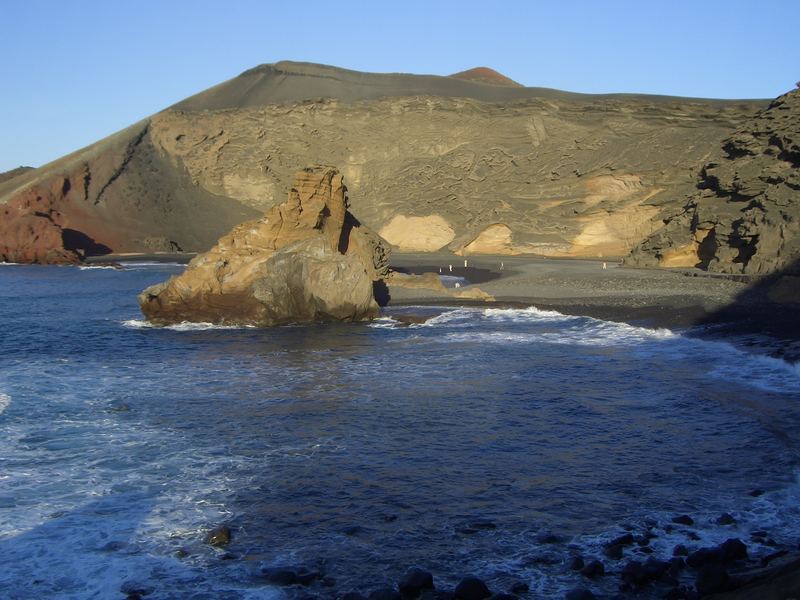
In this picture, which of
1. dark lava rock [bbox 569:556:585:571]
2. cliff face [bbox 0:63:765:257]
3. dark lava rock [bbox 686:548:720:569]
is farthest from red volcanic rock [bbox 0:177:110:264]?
dark lava rock [bbox 686:548:720:569]

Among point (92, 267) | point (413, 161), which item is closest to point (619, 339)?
point (413, 161)

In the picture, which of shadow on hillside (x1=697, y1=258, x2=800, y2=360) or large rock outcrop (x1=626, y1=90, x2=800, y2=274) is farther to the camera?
large rock outcrop (x1=626, y1=90, x2=800, y2=274)

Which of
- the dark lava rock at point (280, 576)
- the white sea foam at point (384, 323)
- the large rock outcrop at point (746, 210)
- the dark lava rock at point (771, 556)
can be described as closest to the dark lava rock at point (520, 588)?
the dark lava rock at point (280, 576)

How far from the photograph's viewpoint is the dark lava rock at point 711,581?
270 inches

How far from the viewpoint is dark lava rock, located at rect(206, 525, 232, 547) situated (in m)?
8.43

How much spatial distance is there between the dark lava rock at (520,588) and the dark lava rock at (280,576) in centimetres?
209

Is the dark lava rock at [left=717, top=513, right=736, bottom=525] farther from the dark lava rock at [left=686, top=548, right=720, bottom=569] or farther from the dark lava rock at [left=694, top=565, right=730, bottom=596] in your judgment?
the dark lava rock at [left=694, top=565, right=730, bottom=596]

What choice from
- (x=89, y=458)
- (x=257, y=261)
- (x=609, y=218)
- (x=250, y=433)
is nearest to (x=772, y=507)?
(x=250, y=433)

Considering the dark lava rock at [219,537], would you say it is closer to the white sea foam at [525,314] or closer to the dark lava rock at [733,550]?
the dark lava rock at [733,550]

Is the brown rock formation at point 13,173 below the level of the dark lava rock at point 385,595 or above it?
above

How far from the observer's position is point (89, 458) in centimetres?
1121

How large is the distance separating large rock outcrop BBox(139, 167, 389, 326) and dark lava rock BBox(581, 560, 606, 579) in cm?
1695

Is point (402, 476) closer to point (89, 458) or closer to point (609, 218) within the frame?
point (89, 458)

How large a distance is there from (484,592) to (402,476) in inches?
136
